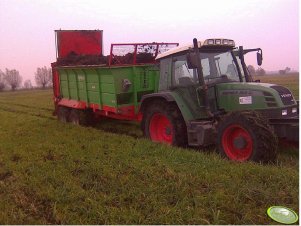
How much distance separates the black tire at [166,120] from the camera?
6.96 meters

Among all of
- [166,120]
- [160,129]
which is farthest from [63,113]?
[166,120]

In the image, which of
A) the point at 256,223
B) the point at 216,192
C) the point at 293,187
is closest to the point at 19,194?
the point at 216,192

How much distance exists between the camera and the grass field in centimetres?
389

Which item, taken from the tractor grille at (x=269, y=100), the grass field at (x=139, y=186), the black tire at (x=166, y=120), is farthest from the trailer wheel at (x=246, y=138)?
the black tire at (x=166, y=120)

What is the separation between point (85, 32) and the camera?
→ 12.0m

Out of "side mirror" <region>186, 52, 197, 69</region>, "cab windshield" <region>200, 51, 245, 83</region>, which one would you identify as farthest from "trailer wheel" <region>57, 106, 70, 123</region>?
"side mirror" <region>186, 52, 197, 69</region>

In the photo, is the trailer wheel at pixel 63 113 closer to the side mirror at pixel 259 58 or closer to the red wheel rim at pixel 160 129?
the red wheel rim at pixel 160 129

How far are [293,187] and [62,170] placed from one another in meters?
→ 3.32

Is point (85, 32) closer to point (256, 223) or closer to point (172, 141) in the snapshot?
point (172, 141)

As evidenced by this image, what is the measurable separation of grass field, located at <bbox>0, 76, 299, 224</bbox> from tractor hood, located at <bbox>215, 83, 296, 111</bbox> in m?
0.98

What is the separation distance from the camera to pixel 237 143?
19.4 ft

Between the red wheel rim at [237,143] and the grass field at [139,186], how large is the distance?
288 millimetres

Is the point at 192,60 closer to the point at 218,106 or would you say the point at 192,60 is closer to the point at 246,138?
the point at 218,106

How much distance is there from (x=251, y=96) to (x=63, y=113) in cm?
683
